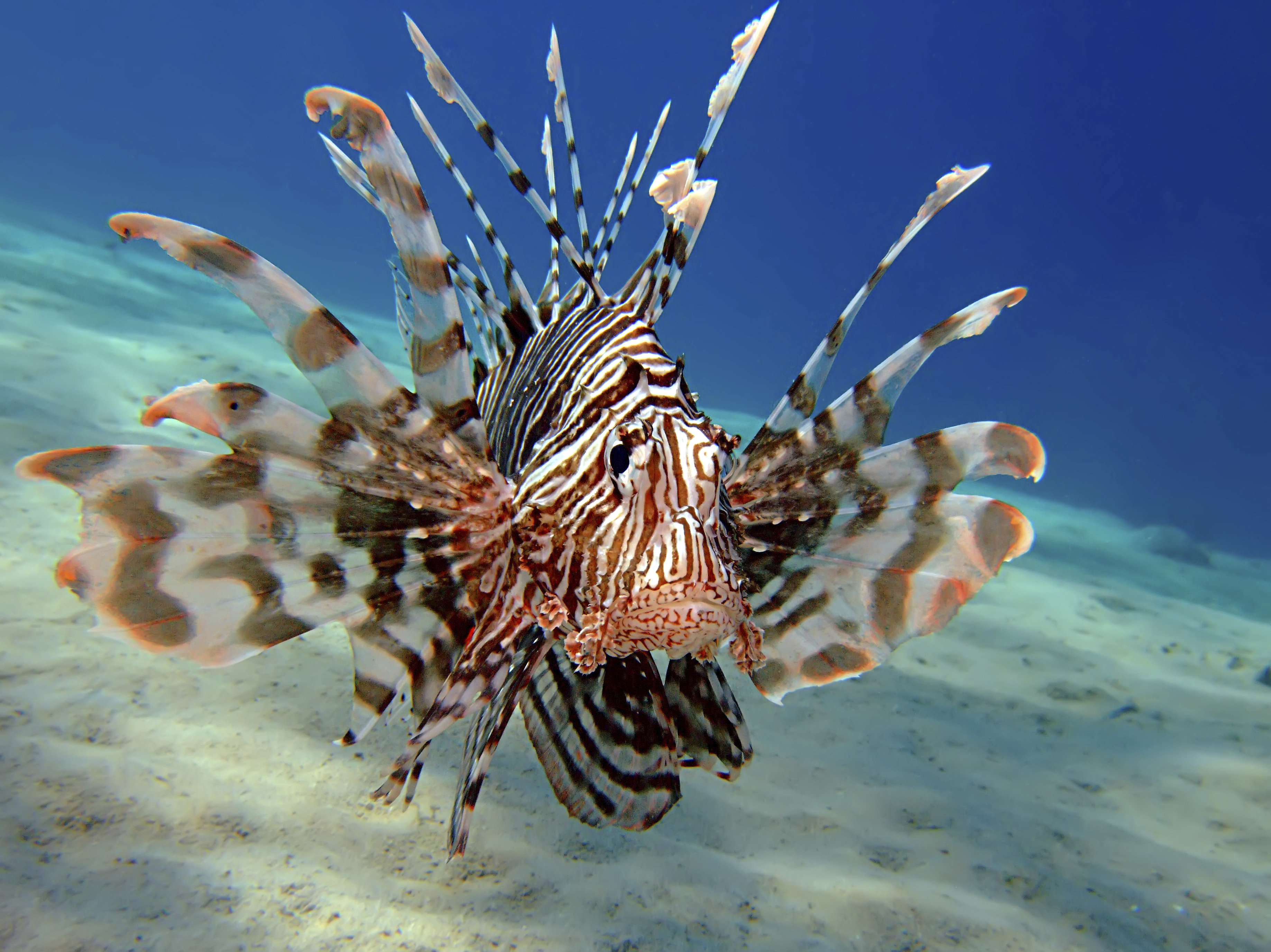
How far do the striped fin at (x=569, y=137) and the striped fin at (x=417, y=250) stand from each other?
84cm

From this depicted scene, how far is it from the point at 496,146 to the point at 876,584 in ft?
5.47

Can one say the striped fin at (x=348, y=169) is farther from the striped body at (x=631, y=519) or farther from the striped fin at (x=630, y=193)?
the striped body at (x=631, y=519)

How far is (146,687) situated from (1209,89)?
217ft

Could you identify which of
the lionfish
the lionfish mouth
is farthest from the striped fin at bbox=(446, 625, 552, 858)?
the lionfish mouth

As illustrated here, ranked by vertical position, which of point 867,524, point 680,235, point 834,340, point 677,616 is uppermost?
point 680,235

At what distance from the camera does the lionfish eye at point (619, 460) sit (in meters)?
1.54

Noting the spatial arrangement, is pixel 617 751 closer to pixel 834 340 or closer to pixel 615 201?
pixel 834 340

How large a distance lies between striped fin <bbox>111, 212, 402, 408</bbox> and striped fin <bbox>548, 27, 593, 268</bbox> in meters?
0.99

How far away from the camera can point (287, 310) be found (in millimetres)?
1418

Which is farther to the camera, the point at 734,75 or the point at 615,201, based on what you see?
the point at 615,201

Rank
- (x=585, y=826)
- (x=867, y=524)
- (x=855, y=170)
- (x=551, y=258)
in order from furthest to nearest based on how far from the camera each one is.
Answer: (x=855, y=170) < (x=551, y=258) < (x=585, y=826) < (x=867, y=524)

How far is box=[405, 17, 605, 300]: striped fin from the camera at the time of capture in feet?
6.13

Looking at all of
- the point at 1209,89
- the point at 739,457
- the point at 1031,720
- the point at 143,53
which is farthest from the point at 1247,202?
the point at 143,53

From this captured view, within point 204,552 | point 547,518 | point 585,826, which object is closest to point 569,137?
point 547,518
